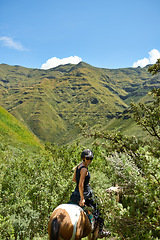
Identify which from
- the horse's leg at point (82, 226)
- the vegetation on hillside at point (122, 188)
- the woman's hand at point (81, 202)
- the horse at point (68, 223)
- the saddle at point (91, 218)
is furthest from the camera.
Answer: the saddle at point (91, 218)

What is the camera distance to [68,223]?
436 cm

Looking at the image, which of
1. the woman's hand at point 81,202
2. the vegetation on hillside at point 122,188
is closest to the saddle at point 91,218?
the woman's hand at point 81,202

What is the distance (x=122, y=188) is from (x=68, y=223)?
1.87 m

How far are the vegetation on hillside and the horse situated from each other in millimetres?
845

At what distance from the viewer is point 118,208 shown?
10.7ft

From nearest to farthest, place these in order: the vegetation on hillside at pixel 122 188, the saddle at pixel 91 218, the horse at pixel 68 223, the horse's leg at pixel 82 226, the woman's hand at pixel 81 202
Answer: the vegetation on hillside at pixel 122 188
the horse at pixel 68 223
the horse's leg at pixel 82 226
the woman's hand at pixel 81 202
the saddle at pixel 91 218

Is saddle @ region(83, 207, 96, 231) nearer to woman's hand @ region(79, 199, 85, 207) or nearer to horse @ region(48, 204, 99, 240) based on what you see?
horse @ region(48, 204, 99, 240)

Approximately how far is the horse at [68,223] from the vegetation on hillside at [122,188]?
845 mm

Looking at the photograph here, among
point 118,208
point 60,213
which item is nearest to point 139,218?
point 118,208

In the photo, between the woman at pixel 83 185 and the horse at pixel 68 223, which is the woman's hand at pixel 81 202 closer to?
the woman at pixel 83 185

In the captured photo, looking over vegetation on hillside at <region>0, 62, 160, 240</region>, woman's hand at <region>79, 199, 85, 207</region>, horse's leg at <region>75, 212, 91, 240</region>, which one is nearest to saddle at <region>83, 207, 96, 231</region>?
horse's leg at <region>75, 212, 91, 240</region>

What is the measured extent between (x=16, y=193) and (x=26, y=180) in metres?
1.08

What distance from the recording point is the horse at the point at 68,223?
4.26m

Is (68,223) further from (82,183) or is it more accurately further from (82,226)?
(82,183)
